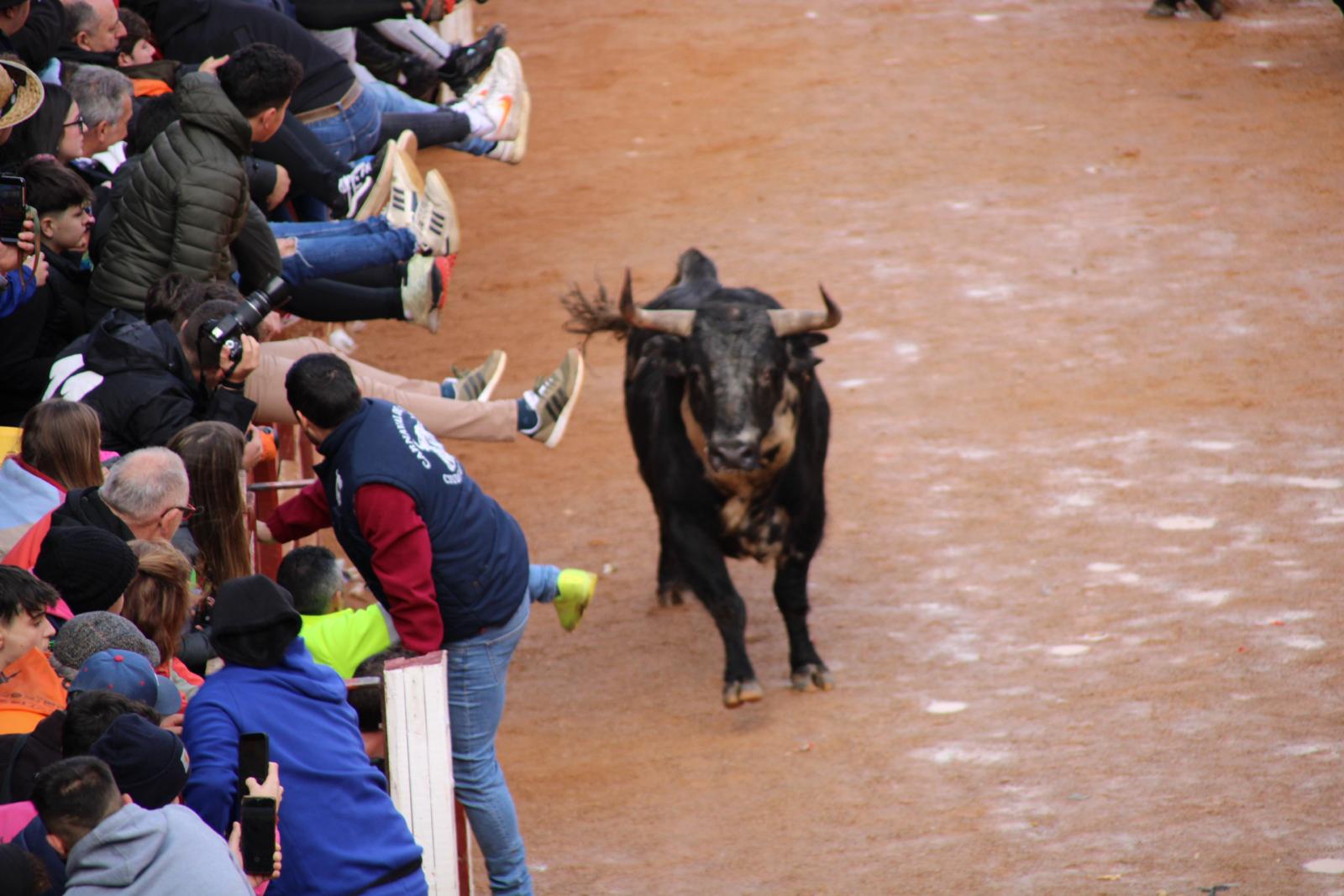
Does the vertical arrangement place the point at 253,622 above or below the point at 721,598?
above

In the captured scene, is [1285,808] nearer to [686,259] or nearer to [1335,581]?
[1335,581]

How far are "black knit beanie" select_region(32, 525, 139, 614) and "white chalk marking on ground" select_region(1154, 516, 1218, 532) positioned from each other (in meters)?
6.15

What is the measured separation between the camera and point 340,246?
26.9 feet

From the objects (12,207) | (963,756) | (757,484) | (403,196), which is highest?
(12,207)

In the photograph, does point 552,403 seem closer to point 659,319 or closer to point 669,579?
point 659,319

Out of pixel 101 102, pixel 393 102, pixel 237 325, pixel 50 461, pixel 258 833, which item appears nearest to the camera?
pixel 258 833

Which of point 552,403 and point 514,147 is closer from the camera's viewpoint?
point 552,403

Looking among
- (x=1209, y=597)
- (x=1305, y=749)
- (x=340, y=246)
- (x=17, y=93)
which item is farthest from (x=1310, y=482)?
(x=17, y=93)

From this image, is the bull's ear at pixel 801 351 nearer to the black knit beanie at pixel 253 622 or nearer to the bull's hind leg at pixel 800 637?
the bull's hind leg at pixel 800 637

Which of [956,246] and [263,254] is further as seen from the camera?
[956,246]

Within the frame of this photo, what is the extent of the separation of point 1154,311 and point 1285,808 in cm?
592

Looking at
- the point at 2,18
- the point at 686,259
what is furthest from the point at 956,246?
the point at 2,18

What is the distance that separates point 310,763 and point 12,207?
2703 millimetres

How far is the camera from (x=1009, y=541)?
30.4 ft
